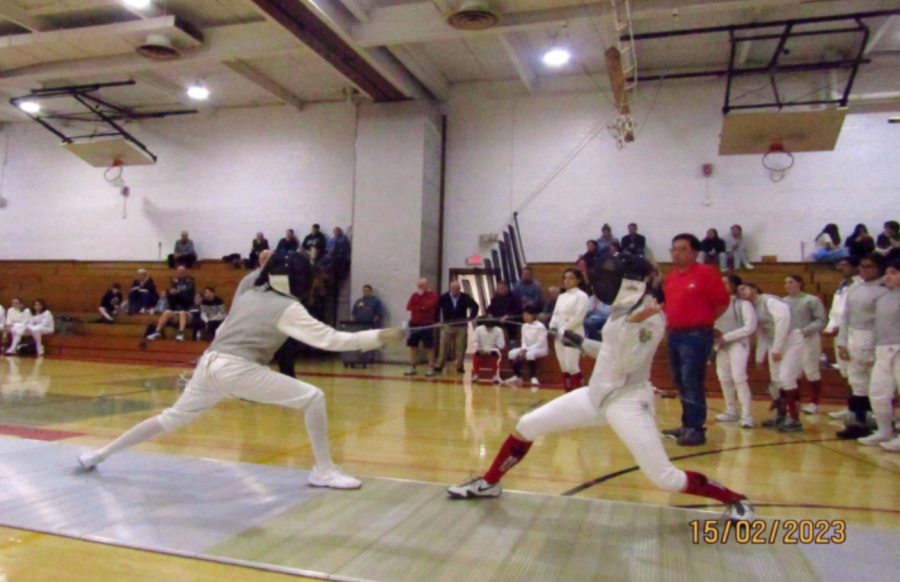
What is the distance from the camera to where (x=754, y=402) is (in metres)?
6.72

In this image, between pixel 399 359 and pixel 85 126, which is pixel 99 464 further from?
pixel 85 126

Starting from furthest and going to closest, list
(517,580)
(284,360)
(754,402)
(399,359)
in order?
1. (399,359)
2. (754,402)
3. (284,360)
4. (517,580)

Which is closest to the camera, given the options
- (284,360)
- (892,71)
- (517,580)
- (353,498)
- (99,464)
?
(517,580)

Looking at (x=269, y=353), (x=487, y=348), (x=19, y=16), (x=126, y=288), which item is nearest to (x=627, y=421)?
(x=269, y=353)

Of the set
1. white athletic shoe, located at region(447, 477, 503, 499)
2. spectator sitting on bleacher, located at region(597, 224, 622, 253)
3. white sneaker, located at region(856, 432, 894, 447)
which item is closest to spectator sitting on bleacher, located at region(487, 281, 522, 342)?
spectator sitting on bleacher, located at region(597, 224, 622, 253)

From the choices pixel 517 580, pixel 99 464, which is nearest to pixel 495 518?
pixel 517 580

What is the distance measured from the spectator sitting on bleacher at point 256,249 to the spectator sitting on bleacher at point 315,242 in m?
0.86

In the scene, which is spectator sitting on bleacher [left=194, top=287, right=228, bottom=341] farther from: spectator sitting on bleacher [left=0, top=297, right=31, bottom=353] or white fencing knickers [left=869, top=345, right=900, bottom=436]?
white fencing knickers [left=869, top=345, right=900, bottom=436]

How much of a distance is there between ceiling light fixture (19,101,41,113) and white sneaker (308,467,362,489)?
12.9 metres

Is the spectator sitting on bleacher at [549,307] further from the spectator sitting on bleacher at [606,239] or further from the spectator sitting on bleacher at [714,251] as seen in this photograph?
the spectator sitting on bleacher at [714,251]

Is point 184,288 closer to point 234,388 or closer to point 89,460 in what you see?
point 89,460

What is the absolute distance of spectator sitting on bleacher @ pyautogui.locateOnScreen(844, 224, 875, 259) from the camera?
821 cm

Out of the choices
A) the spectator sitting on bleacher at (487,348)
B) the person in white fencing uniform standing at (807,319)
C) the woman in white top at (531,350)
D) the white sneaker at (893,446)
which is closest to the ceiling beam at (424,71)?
the spectator sitting on bleacher at (487,348)

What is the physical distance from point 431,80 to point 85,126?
8.61 meters
